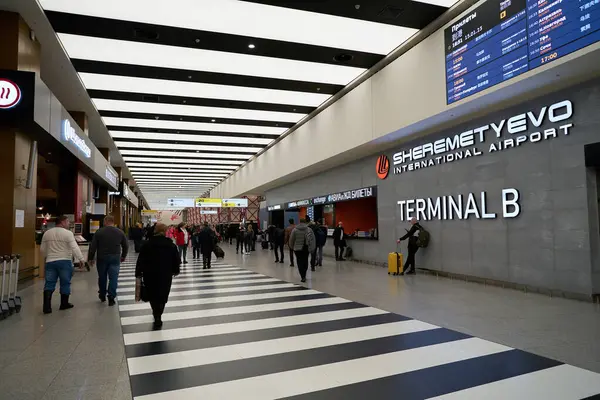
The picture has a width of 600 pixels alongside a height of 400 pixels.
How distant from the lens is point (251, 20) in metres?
9.29

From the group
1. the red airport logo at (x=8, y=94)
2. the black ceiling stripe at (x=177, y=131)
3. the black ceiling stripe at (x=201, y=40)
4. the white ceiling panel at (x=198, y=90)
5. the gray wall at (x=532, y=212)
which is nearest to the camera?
the gray wall at (x=532, y=212)

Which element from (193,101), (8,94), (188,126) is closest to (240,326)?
(8,94)

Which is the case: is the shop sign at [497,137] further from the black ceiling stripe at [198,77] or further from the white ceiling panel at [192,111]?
the white ceiling panel at [192,111]

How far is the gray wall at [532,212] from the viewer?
7012 millimetres

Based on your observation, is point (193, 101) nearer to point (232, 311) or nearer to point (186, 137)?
point (186, 137)

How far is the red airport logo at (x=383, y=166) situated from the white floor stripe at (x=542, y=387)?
9.76m

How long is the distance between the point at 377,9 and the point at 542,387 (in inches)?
312

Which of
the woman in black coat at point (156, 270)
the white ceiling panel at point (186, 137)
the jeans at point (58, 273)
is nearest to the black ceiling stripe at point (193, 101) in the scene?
the white ceiling panel at point (186, 137)

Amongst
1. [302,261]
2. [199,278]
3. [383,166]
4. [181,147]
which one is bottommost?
[199,278]

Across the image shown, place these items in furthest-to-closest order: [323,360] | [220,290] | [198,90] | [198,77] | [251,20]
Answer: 1. [198,90]
2. [198,77]
3. [251,20]
4. [220,290]
5. [323,360]

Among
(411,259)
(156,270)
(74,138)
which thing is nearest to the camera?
(156,270)

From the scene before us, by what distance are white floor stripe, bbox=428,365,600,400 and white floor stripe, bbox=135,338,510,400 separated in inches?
23.6

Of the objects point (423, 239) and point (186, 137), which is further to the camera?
point (186, 137)

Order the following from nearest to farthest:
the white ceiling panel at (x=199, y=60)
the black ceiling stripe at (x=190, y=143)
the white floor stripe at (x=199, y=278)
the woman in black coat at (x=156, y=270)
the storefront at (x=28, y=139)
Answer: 1. the woman in black coat at (x=156, y=270)
2. the storefront at (x=28, y=139)
3. the white floor stripe at (x=199, y=278)
4. the white ceiling panel at (x=199, y=60)
5. the black ceiling stripe at (x=190, y=143)
